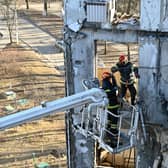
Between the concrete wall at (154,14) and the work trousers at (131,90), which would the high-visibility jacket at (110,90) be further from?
the concrete wall at (154,14)

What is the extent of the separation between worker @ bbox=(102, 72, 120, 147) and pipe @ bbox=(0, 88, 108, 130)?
0.57m

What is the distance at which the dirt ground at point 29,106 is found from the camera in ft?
67.5

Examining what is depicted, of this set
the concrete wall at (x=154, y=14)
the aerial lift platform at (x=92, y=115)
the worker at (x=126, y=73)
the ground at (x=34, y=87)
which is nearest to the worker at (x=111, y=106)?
the aerial lift platform at (x=92, y=115)

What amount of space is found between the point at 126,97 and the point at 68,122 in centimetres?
171

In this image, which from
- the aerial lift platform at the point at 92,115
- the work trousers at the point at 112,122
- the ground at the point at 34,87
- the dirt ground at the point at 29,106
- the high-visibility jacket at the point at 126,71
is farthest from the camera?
the ground at the point at 34,87

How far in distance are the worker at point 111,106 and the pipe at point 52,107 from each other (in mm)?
572

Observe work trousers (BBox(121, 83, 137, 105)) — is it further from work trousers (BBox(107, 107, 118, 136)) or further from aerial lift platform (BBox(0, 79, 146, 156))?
work trousers (BBox(107, 107, 118, 136))

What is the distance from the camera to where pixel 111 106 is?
11766 mm

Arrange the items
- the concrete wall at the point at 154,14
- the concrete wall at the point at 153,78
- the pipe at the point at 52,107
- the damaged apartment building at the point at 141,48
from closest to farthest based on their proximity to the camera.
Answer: the pipe at the point at 52,107 < the concrete wall at the point at 154,14 < the damaged apartment building at the point at 141,48 < the concrete wall at the point at 153,78

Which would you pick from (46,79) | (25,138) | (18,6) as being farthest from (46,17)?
(25,138)

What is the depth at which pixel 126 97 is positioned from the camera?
43.1 ft

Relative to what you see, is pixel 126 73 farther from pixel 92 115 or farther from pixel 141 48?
pixel 92 115

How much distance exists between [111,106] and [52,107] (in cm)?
200

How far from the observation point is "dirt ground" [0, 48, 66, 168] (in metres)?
20.6
